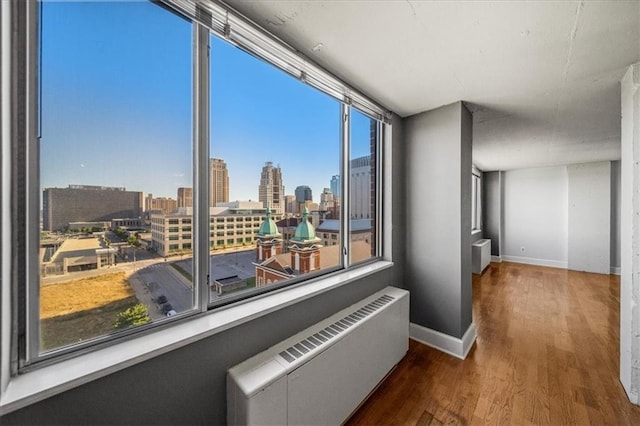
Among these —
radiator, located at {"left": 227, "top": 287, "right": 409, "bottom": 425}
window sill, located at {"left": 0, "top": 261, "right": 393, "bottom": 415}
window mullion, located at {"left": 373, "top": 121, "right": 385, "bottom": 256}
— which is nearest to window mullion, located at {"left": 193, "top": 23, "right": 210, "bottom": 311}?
window sill, located at {"left": 0, "top": 261, "right": 393, "bottom": 415}

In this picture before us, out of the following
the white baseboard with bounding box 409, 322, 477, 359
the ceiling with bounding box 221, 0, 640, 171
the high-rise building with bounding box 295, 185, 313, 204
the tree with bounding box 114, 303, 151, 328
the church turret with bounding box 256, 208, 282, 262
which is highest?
the ceiling with bounding box 221, 0, 640, 171

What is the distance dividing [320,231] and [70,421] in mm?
1515

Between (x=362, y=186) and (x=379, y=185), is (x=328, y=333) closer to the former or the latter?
(x=362, y=186)

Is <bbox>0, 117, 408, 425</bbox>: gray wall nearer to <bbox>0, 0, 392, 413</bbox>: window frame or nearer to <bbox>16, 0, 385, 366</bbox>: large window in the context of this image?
<bbox>0, 0, 392, 413</bbox>: window frame

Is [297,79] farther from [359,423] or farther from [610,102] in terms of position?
[610,102]

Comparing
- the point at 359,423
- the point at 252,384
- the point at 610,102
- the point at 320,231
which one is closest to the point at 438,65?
the point at 320,231

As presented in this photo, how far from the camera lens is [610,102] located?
2252mm

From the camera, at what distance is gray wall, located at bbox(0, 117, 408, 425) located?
30.6 inches

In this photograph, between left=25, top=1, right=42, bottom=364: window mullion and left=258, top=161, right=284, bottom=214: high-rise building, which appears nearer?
left=25, top=1, right=42, bottom=364: window mullion

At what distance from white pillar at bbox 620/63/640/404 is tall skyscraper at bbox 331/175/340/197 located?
2052 millimetres

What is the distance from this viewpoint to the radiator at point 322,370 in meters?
1.07

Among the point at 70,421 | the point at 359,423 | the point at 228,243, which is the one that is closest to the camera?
the point at 70,421

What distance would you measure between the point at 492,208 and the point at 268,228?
6.82 meters

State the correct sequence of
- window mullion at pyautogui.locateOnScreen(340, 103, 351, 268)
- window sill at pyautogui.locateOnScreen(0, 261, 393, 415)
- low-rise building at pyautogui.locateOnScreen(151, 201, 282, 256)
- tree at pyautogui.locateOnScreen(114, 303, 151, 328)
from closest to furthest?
window sill at pyautogui.locateOnScreen(0, 261, 393, 415) → tree at pyautogui.locateOnScreen(114, 303, 151, 328) → low-rise building at pyautogui.locateOnScreen(151, 201, 282, 256) → window mullion at pyautogui.locateOnScreen(340, 103, 351, 268)
